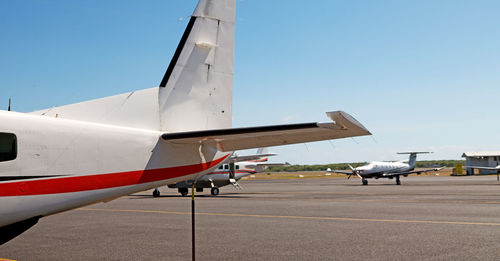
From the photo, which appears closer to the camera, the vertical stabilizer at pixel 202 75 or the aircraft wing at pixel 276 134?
the aircraft wing at pixel 276 134

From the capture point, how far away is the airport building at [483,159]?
78750mm

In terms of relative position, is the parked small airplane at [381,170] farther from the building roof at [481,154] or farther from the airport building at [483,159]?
the building roof at [481,154]

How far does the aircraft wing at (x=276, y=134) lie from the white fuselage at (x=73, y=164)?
1.48 ft

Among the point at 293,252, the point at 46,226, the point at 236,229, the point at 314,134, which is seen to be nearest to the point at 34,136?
the point at 314,134

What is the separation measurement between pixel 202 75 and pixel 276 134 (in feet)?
7.73

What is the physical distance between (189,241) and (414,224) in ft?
20.9

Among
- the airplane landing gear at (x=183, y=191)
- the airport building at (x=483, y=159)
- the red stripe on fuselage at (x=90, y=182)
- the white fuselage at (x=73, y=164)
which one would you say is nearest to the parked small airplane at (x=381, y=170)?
the airplane landing gear at (x=183, y=191)

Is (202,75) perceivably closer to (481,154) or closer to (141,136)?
(141,136)

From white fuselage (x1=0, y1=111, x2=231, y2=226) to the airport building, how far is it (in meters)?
83.0

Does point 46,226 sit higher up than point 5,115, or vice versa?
point 5,115

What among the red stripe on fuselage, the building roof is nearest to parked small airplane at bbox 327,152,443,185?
the building roof

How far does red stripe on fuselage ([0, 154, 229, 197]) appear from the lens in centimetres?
484

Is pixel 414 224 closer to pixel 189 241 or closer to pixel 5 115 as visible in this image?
pixel 189 241

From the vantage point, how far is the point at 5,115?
493cm
